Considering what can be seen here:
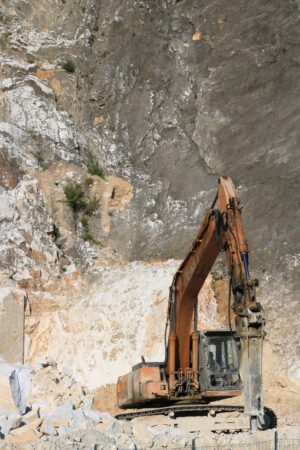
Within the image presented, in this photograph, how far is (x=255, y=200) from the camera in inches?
1048

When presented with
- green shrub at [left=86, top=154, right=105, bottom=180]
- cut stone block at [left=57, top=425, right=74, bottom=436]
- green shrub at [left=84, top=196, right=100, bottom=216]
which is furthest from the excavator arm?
green shrub at [left=86, top=154, right=105, bottom=180]

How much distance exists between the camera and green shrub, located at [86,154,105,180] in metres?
30.3

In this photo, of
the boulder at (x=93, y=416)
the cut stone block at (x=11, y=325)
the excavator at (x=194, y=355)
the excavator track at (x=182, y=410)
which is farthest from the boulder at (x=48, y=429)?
the cut stone block at (x=11, y=325)

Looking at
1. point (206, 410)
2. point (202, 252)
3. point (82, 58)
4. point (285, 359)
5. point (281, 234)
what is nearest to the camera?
point (202, 252)

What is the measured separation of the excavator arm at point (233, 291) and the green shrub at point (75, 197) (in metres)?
14.1

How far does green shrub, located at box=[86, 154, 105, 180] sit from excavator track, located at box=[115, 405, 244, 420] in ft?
50.9

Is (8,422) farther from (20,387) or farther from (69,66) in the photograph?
(69,66)

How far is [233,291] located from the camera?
11.6 meters

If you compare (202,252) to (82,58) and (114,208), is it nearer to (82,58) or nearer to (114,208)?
(114,208)

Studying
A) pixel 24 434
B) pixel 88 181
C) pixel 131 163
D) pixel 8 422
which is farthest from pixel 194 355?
pixel 131 163

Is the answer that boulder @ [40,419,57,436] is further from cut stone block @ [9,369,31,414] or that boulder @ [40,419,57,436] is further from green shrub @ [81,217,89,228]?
green shrub @ [81,217,89,228]

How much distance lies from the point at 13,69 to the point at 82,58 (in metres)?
4.71

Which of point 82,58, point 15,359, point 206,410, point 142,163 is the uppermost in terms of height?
point 82,58

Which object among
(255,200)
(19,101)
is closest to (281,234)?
(255,200)
